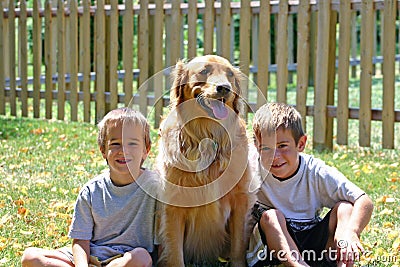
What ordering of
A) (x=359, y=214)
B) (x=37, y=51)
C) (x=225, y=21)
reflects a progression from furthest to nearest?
(x=37, y=51)
(x=225, y=21)
(x=359, y=214)

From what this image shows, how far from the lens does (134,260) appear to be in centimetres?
356

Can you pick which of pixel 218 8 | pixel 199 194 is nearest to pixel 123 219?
pixel 199 194

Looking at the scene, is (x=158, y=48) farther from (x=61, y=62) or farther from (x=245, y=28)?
(x=61, y=62)

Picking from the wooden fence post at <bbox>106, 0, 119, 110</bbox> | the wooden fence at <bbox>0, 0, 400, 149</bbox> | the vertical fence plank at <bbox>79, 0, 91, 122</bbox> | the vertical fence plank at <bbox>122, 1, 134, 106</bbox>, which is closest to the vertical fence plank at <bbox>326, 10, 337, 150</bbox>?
the wooden fence at <bbox>0, 0, 400, 149</bbox>

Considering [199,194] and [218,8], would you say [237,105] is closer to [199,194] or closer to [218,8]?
[199,194]

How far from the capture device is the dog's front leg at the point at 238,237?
154 inches

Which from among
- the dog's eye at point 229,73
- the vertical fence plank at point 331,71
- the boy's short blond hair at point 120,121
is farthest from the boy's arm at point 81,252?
the vertical fence plank at point 331,71

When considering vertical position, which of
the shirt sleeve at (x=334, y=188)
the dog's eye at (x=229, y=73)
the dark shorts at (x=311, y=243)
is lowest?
the dark shorts at (x=311, y=243)

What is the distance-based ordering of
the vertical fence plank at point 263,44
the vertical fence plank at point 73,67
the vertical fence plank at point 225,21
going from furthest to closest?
1. the vertical fence plank at point 73,67
2. the vertical fence plank at point 225,21
3. the vertical fence plank at point 263,44

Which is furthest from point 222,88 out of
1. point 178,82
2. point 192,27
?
point 192,27

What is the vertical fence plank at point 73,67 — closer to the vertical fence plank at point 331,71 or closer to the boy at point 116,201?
the vertical fence plank at point 331,71

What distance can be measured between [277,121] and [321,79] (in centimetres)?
389

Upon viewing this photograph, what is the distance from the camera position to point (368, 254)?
4.13m

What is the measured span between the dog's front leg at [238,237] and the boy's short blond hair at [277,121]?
0.44 metres
